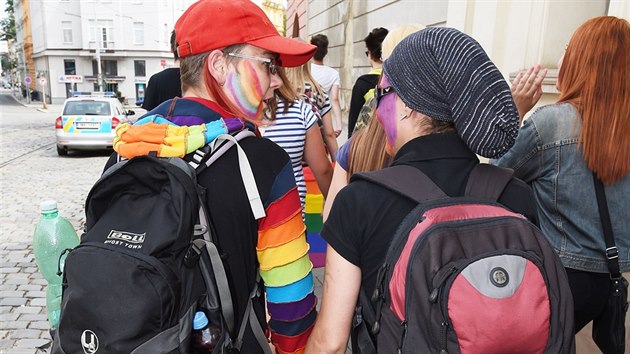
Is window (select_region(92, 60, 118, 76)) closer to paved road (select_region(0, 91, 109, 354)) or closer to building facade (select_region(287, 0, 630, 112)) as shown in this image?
paved road (select_region(0, 91, 109, 354))

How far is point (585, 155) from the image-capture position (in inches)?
78.7

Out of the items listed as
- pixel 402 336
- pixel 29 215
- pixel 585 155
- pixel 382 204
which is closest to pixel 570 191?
pixel 585 155

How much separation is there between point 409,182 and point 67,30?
193 feet

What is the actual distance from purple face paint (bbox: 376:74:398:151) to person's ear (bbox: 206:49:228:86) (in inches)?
19.8

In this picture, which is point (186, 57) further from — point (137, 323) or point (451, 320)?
point (451, 320)

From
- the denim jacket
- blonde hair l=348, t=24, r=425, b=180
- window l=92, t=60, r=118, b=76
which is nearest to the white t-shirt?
blonde hair l=348, t=24, r=425, b=180

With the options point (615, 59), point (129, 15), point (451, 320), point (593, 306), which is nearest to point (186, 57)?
point (451, 320)

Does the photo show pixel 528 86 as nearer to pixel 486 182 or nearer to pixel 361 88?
pixel 486 182

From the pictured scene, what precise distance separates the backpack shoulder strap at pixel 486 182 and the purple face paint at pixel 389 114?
27 cm

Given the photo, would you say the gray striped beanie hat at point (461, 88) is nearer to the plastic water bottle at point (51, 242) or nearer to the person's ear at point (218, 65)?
the person's ear at point (218, 65)

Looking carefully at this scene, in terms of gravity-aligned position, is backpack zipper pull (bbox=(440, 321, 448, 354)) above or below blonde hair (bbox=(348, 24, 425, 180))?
below

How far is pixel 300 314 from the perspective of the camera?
5.10ft

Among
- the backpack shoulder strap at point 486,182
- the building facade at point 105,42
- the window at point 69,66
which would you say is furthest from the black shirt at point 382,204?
the window at point 69,66

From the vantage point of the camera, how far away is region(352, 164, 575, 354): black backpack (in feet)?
3.60
